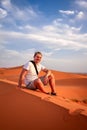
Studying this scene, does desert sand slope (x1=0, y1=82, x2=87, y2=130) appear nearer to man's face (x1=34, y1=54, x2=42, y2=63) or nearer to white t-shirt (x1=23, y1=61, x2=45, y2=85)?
white t-shirt (x1=23, y1=61, x2=45, y2=85)

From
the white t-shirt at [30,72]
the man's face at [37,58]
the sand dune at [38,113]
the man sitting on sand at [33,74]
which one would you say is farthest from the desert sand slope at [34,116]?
the man's face at [37,58]

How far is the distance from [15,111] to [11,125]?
62 centimetres

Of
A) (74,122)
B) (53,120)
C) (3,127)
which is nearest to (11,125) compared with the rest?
(3,127)

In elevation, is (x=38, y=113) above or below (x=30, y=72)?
below

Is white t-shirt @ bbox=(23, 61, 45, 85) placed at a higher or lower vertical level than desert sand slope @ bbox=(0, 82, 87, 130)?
higher

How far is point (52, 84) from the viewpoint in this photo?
7.93m

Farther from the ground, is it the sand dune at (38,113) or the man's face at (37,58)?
the man's face at (37,58)

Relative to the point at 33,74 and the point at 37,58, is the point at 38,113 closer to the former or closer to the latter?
the point at 33,74

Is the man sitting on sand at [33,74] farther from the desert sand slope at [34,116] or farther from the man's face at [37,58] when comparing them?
the desert sand slope at [34,116]

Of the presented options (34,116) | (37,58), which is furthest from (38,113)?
(37,58)

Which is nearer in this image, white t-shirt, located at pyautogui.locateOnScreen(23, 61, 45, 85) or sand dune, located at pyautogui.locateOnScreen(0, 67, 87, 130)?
sand dune, located at pyautogui.locateOnScreen(0, 67, 87, 130)

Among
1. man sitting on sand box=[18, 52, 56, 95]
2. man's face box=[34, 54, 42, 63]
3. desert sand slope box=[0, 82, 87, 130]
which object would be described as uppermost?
man's face box=[34, 54, 42, 63]

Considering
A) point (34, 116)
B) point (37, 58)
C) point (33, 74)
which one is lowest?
point (34, 116)

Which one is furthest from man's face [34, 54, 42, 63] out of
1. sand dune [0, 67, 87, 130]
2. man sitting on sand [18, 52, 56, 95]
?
sand dune [0, 67, 87, 130]
